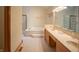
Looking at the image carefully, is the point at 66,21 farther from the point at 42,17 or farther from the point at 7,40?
the point at 7,40

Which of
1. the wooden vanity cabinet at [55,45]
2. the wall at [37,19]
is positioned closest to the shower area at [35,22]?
the wall at [37,19]

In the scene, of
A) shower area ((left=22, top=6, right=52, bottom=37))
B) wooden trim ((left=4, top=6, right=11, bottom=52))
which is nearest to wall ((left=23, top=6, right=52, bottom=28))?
shower area ((left=22, top=6, right=52, bottom=37))

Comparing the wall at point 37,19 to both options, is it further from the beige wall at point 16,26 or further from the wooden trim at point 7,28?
the wooden trim at point 7,28

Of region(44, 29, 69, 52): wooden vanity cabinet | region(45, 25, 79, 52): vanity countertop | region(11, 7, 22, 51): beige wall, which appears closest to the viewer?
region(45, 25, 79, 52): vanity countertop

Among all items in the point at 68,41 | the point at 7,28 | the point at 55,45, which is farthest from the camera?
the point at 55,45

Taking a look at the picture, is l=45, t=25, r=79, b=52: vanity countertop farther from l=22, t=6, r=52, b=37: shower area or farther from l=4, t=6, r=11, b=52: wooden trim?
l=4, t=6, r=11, b=52: wooden trim

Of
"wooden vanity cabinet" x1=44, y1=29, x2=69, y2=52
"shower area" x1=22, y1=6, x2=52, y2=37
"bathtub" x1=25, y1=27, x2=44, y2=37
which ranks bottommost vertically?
"wooden vanity cabinet" x1=44, y1=29, x2=69, y2=52

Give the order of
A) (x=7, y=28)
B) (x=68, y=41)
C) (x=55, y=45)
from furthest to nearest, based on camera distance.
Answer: (x=55, y=45), (x=68, y=41), (x=7, y=28)

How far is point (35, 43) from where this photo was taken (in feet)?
5.88

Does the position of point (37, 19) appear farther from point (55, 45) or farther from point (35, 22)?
point (55, 45)

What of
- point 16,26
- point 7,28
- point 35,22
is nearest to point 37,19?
point 35,22

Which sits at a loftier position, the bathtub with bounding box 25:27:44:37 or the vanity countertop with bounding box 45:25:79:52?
the bathtub with bounding box 25:27:44:37
